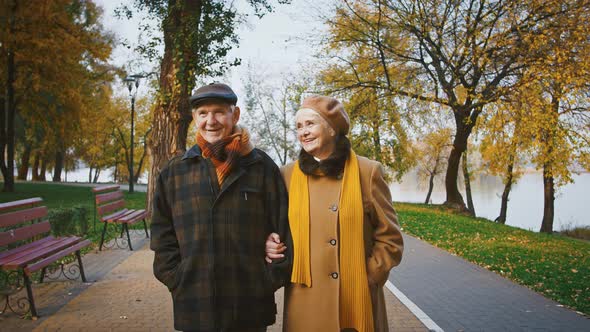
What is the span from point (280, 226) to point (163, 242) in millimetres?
668

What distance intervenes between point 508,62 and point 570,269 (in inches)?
385

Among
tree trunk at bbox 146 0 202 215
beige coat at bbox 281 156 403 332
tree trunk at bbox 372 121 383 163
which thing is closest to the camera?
beige coat at bbox 281 156 403 332

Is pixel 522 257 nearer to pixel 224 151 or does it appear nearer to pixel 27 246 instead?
pixel 224 151

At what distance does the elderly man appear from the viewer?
8.57 ft

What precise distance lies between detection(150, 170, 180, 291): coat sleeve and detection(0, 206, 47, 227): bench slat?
365 cm

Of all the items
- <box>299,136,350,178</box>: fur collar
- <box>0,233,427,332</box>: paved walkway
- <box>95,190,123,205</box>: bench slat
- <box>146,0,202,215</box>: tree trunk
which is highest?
<box>146,0,202,215</box>: tree trunk

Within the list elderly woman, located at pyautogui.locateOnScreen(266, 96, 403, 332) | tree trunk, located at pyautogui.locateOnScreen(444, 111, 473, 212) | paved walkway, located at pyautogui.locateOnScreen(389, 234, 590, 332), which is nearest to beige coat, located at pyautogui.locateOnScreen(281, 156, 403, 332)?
elderly woman, located at pyautogui.locateOnScreen(266, 96, 403, 332)

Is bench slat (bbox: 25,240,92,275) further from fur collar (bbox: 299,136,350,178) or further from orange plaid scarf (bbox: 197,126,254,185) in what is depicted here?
fur collar (bbox: 299,136,350,178)

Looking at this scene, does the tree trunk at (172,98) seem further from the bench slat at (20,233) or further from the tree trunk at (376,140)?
the tree trunk at (376,140)

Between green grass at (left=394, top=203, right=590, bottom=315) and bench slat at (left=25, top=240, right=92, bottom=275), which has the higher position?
bench slat at (left=25, top=240, right=92, bottom=275)

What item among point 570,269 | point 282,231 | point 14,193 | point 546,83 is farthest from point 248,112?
point 282,231

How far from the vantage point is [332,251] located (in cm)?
277

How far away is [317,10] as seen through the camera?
18938 mm

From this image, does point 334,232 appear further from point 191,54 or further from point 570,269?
point 191,54
